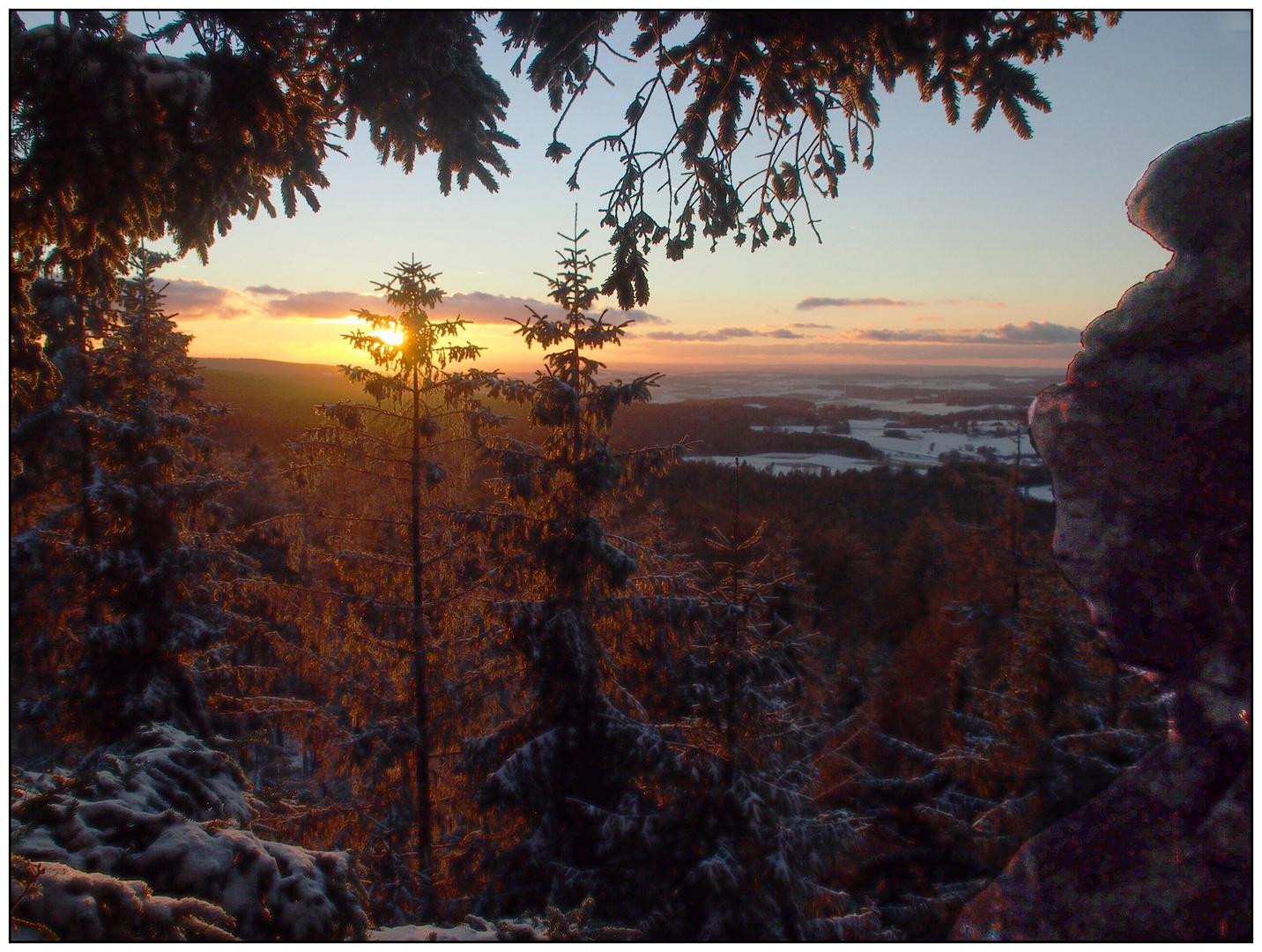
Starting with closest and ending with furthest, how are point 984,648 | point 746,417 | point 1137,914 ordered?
1. point 1137,914
2. point 984,648
3. point 746,417

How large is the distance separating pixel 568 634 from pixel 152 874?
171 inches

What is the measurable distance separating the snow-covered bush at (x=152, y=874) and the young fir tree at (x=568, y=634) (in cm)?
384

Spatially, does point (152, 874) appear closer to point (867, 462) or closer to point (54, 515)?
point (54, 515)

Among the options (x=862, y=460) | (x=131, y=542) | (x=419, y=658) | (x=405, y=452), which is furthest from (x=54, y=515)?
(x=862, y=460)

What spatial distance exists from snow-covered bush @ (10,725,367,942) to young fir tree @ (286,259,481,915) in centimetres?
447

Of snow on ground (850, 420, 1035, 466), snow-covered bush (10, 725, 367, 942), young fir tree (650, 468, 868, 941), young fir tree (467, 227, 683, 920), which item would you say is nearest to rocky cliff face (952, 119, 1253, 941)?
snow-covered bush (10, 725, 367, 942)

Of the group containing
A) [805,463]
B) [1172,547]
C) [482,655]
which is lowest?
[482,655]

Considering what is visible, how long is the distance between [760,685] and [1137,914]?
4.95 metres

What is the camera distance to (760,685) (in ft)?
22.8

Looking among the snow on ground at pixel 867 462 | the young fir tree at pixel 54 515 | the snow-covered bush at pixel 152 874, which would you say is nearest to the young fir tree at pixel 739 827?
the snow-covered bush at pixel 152 874

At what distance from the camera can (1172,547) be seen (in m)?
2.11

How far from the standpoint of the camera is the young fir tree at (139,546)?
303 inches

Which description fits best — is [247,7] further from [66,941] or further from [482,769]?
[482,769]

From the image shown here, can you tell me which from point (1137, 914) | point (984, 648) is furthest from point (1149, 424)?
point (984, 648)
